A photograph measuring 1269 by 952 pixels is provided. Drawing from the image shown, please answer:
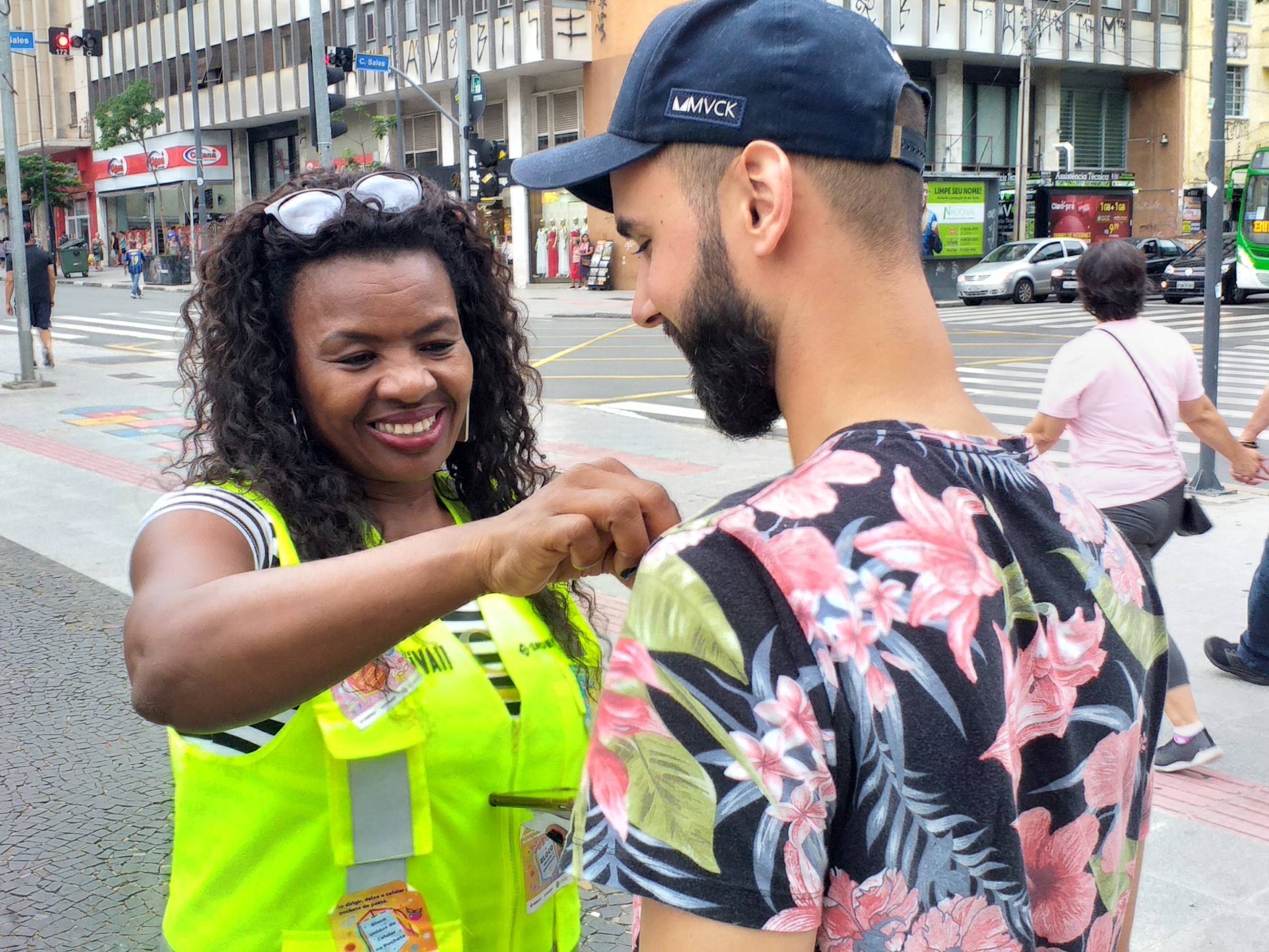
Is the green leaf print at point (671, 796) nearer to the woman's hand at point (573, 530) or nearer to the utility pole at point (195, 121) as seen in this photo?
the woman's hand at point (573, 530)

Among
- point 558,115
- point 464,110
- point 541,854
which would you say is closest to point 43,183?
point 558,115

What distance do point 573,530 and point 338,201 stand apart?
0.90 m

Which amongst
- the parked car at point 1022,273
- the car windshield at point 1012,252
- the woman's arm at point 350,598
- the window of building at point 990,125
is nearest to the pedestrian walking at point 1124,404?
the woman's arm at point 350,598

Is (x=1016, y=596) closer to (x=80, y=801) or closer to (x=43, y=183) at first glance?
(x=80, y=801)

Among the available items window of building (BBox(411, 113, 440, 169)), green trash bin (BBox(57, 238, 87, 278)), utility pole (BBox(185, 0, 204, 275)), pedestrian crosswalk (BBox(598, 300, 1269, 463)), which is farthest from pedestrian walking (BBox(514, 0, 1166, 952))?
green trash bin (BBox(57, 238, 87, 278))

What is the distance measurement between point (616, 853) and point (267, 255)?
54.1 inches

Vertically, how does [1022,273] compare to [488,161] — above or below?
below

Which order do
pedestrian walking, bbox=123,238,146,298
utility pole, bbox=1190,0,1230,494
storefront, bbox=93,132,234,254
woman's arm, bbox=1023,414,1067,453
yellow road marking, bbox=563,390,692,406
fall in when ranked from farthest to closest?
1. storefront, bbox=93,132,234,254
2. pedestrian walking, bbox=123,238,146,298
3. yellow road marking, bbox=563,390,692,406
4. utility pole, bbox=1190,0,1230,494
5. woman's arm, bbox=1023,414,1067,453

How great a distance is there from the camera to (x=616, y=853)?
1.00 meters

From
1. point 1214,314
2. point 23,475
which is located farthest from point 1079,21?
point 23,475

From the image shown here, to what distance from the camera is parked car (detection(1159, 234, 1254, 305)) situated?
28.2 meters

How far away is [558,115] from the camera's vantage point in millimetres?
41250

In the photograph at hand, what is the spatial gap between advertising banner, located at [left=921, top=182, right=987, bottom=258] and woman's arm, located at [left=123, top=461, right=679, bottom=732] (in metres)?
32.4

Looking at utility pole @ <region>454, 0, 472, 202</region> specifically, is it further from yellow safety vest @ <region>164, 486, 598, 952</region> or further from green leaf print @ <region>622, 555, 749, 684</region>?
green leaf print @ <region>622, 555, 749, 684</region>
